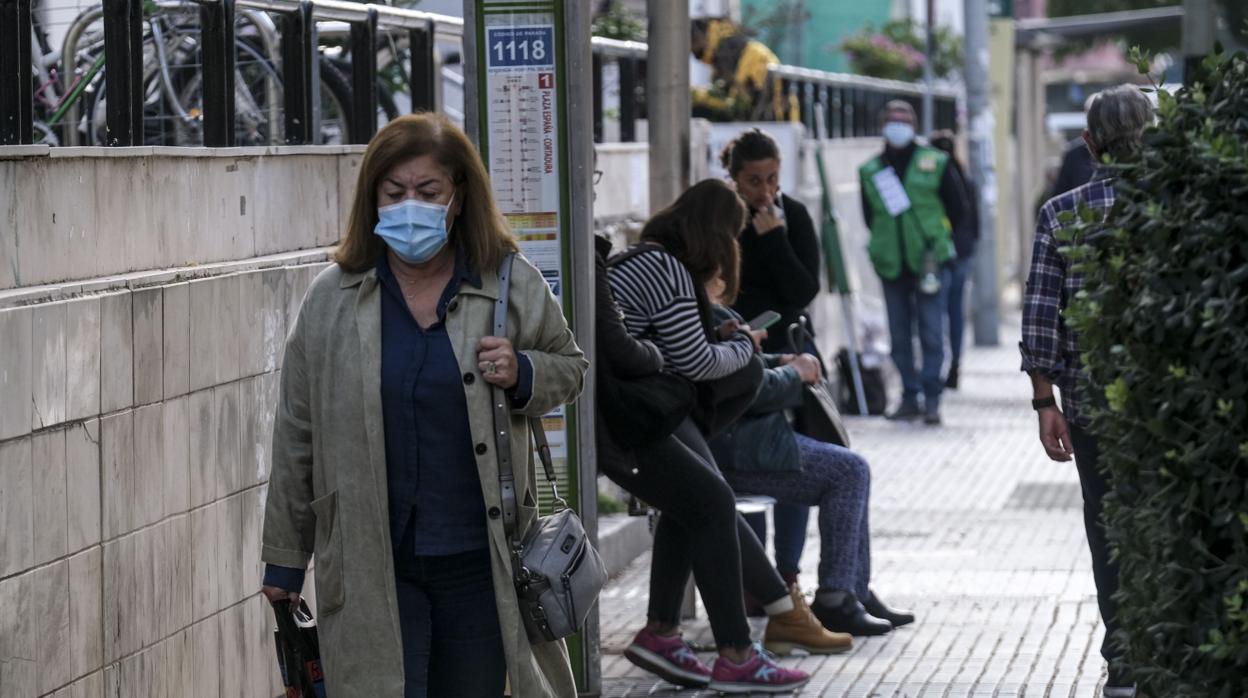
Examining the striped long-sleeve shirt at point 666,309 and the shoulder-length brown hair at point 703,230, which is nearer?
the striped long-sleeve shirt at point 666,309

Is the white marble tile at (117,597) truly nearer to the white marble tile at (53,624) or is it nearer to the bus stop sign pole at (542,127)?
the white marble tile at (53,624)

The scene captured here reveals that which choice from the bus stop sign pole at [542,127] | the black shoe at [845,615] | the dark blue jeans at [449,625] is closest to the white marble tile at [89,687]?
the dark blue jeans at [449,625]

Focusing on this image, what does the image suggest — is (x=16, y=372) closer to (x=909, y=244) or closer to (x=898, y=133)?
(x=909, y=244)

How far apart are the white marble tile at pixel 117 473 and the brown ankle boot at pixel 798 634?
2.99 m

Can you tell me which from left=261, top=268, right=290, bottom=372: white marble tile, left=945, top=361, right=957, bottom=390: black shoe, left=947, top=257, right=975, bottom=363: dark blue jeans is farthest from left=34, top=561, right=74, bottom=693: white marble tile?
left=945, top=361, right=957, bottom=390: black shoe

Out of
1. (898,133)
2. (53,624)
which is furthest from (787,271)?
(898,133)

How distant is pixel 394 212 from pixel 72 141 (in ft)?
7.45

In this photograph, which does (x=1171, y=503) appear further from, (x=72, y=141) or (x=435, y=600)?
(x=72, y=141)

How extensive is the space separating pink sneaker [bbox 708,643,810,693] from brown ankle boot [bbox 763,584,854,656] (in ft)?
1.98

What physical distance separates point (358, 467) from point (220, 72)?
2.42 metres

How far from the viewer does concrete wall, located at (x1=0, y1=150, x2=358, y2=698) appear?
16.1 feet

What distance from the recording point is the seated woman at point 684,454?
6871 mm

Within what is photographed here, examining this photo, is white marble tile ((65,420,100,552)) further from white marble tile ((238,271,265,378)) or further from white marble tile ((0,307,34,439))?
white marble tile ((238,271,265,378))

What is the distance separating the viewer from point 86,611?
517cm
